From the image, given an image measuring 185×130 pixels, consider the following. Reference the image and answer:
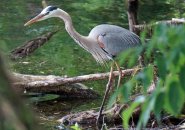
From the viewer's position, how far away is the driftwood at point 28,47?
8.22m

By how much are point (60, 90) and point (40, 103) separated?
343mm

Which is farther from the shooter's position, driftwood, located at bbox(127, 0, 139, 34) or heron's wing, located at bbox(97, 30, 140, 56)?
driftwood, located at bbox(127, 0, 139, 34)

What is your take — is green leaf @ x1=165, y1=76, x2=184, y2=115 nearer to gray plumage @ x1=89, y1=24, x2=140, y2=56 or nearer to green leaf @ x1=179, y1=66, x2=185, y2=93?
green leaf @ x1=179, y1=66, x2=185, y2=93

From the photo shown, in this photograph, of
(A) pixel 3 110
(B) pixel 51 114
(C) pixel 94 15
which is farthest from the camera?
(C) pixel 94 15

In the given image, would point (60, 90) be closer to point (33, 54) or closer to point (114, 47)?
point (114, 47)

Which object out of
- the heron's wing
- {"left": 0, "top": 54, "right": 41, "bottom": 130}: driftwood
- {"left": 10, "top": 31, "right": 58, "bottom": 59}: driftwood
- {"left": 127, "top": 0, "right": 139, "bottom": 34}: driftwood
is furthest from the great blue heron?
{"left": 0, "top": 54, "right": 41, "bottom": 130}: driftwood

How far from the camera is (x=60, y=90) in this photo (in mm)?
6668

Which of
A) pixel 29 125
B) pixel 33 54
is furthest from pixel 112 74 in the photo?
pixel 29 125

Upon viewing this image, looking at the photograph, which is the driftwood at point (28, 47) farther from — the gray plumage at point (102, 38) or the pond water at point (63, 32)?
the gray plumage at point (102, 38)

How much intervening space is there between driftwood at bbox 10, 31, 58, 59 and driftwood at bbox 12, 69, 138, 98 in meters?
1.61

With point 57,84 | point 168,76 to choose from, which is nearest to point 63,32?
point 57,84

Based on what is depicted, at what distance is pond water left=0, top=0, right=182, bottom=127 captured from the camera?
730 centimetres

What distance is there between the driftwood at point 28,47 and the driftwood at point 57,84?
161 centimetres

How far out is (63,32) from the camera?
10219mm
